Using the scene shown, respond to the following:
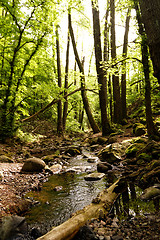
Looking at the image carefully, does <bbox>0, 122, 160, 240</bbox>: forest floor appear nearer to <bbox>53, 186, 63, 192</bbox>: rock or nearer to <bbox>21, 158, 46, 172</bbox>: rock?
<bbox>21, 158, 46, 172</bbox>: rock

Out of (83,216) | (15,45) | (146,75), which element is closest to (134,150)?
(146,75)

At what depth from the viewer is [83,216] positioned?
2.78 metres

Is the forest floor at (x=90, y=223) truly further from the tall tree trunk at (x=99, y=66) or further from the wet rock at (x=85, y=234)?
the tall tree trunk at (x=99, y=66)

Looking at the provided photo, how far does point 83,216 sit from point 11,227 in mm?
1186

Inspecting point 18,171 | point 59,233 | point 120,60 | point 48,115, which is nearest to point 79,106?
point 48,115

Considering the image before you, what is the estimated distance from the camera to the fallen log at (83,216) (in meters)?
2.28

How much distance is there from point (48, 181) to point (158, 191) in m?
3.24

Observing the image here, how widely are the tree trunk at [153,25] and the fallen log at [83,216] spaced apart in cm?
265

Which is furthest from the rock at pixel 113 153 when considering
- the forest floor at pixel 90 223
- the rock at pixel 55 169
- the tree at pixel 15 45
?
the tree at pixel 15 45

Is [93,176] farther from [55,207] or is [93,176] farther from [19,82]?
[19,82]

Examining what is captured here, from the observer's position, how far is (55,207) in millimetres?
3750

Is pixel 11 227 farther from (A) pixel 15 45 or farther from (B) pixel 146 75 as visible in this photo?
(A) pixel 15 45

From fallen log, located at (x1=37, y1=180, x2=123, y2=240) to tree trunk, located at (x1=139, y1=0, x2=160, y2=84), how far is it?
2.65 m

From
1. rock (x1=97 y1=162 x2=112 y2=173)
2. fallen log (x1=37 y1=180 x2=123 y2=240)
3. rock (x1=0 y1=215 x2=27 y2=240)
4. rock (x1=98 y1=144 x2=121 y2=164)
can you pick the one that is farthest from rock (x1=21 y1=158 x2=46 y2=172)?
rock (x1=0 y1=215 x2=27 y2=240)
